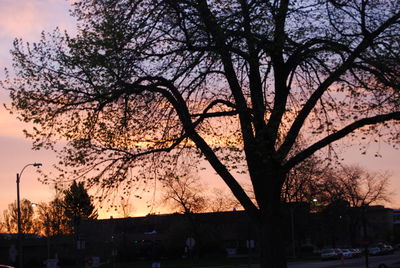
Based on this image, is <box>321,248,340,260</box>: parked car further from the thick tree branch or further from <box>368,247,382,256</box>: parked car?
the thick tree branch

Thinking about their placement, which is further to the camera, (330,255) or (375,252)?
(375,252)

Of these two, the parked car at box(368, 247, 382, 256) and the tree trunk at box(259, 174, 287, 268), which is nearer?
the tree trunk at box(259, 174, 287, 268)

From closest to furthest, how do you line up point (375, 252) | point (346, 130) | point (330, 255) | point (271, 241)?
1. point (346, 130)
2. point (271, 241)
3. point (330, 255)
4. point (375, 252)

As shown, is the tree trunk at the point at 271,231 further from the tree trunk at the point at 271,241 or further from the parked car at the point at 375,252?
the parked car at the point at 375,252

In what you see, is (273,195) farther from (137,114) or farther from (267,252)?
(137,114)

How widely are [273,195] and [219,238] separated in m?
68.7

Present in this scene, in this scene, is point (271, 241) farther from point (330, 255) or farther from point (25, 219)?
point (25, 219)

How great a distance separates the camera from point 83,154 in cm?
1684

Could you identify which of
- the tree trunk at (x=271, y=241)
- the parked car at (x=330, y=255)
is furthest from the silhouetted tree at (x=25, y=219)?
the tree trunk at (x=271, y=241)

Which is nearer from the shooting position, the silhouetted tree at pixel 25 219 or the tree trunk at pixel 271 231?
the tree trunk at pixel 271 231

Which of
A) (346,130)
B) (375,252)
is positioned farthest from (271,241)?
(375,252)

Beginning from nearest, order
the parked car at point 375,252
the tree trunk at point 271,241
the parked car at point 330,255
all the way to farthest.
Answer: the tree trunk at point 271,241, the parked car at point 330,255, the parked car at point 375,252

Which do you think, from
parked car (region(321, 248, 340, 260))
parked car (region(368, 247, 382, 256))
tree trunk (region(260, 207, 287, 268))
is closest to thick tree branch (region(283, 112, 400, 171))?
tree trunk (region(260, 207, 287, 268))

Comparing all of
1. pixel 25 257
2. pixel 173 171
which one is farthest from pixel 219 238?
pixel 173 171
